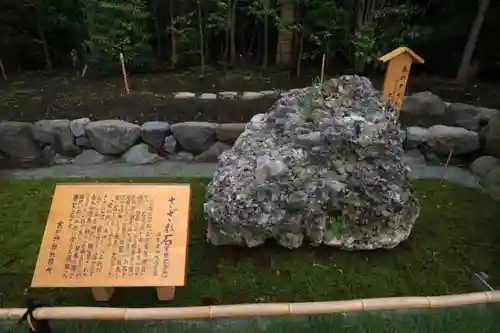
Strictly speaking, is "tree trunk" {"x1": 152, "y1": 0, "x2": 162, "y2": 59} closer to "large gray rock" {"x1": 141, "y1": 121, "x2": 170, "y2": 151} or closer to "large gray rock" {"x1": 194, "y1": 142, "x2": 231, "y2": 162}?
"large gray rock" {"x1": 141, "y1": 121, "x2": 170, "y2": 151}

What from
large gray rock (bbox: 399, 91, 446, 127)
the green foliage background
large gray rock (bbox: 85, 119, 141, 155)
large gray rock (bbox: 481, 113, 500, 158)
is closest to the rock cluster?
large gray rock (bbox: 85, 119, 141, 155)

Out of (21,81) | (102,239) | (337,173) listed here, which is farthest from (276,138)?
(21,81)

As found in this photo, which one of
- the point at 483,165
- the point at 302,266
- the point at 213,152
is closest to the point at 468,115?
the point at 483,165

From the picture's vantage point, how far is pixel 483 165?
5.05m

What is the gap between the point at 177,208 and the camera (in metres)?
3.34

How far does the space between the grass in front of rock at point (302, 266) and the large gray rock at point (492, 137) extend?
35.0 inches

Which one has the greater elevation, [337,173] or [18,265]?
[337,173]

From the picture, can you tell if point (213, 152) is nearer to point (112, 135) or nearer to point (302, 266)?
point (112, 135)

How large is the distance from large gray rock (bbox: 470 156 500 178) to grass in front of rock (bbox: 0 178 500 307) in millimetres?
661

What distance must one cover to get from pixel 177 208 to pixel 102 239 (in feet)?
1.72

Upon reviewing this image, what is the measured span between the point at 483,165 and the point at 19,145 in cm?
483

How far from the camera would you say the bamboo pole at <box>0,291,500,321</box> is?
3.05m

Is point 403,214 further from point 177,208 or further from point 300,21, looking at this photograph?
point 300,21

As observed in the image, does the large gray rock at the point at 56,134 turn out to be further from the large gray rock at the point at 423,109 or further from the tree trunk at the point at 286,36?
the large gray rock at the point at 423,109
